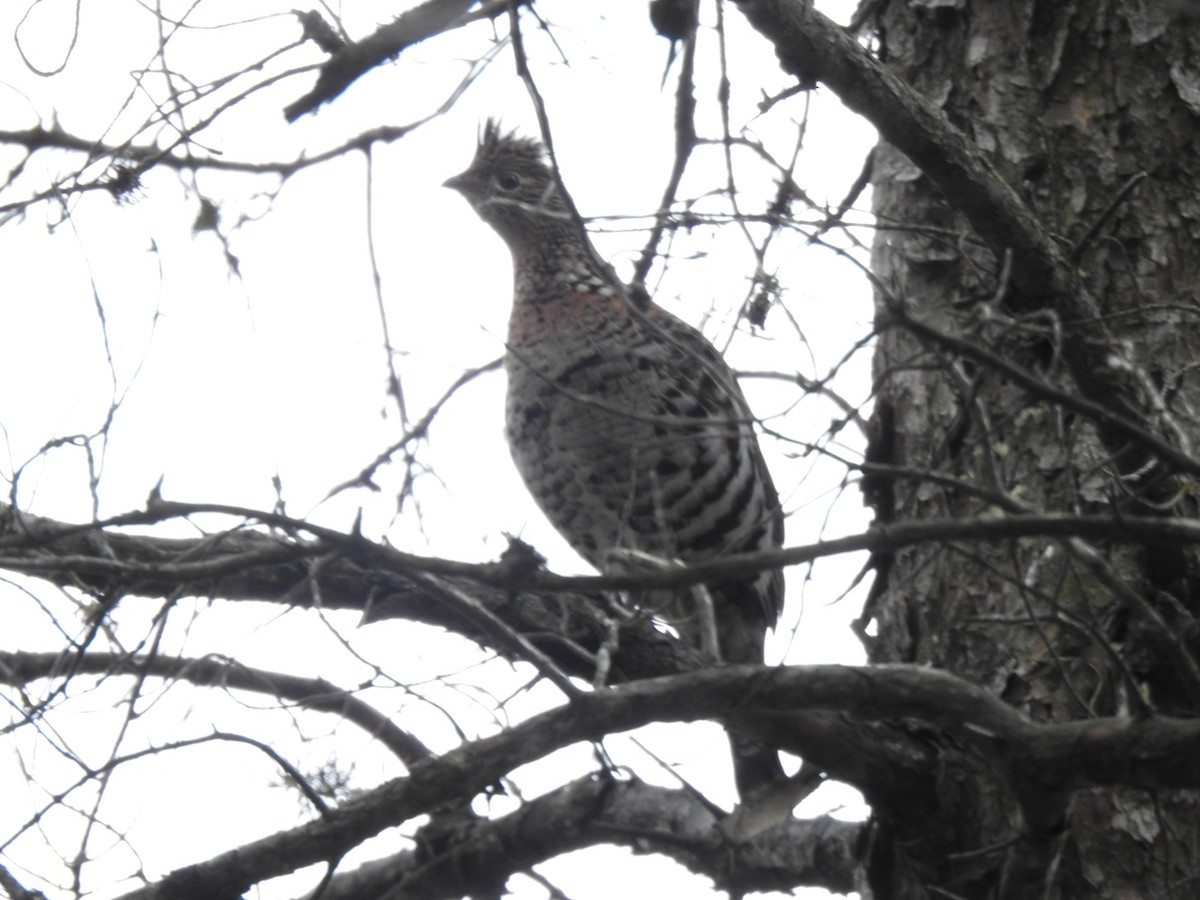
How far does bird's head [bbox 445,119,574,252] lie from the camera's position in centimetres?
561

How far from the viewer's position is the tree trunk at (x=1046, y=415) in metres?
2.65

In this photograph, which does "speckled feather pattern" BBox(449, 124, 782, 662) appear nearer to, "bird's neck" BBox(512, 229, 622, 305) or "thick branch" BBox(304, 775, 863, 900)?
"bird's neck" BBox(512, 229, 622, 305)

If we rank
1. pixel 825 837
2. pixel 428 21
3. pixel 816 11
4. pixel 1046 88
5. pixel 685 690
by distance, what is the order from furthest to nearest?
pixel 1046 88
pixel 825 837
pixel 428 21
pixel 816 11
pixel 685 690

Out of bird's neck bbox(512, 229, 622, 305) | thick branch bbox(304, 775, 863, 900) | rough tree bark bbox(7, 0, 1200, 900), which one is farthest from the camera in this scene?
bird's neck bbox(512, 229, 622, 305)

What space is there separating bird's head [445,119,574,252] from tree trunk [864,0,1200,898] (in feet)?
6.15

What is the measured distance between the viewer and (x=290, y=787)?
311 cm

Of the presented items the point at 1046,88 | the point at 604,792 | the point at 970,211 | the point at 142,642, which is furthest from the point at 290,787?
the point at 1046,88

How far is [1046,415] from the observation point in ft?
11.4

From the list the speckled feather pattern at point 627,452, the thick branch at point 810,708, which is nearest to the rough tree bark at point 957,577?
the thick branch at point 810,708

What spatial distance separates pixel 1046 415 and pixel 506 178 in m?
2.94

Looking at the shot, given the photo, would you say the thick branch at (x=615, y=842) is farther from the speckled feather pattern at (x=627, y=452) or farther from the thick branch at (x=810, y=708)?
the speckled feather pattern at (x=627, y=452)

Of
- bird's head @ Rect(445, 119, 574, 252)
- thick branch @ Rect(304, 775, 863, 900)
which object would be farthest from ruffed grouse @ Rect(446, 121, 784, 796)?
thick branch @ Rect(304, 775, 863, 900)

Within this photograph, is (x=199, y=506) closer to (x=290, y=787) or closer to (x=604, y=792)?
(x=290, y=787)

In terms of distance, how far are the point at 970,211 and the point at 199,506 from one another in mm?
1690
